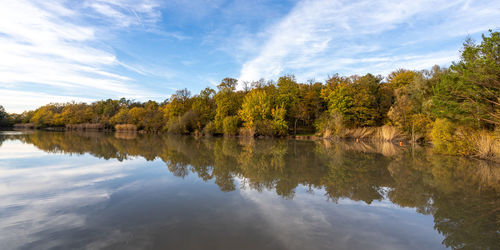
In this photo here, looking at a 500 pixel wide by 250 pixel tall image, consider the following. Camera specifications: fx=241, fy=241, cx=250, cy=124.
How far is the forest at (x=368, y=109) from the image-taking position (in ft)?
40.7

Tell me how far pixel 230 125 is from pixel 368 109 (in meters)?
21.7

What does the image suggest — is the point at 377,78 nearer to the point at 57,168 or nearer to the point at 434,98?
the point at 434,98

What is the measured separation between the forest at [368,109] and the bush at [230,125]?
0.17 m

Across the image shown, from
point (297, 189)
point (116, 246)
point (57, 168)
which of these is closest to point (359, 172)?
point (297, 189)

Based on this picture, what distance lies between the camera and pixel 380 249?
11.1 ft

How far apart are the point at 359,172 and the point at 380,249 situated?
6.40 m

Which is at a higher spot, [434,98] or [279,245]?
[434,98]

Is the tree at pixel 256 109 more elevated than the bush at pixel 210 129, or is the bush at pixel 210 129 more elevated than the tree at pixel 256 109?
the tree at pixel 256 109

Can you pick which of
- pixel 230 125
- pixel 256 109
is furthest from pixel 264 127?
pixel 230 125

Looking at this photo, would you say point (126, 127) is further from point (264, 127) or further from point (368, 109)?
point (368, 109)

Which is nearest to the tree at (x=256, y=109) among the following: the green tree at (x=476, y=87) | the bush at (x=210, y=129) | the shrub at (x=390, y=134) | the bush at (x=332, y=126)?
the bush at (x=210, y=129)

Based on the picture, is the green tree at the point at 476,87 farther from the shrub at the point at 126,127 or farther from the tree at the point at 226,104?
the shrub at the point at 126,127

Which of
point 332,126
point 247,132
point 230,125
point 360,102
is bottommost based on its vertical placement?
point 247,132

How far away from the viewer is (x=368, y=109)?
36.6 meters
